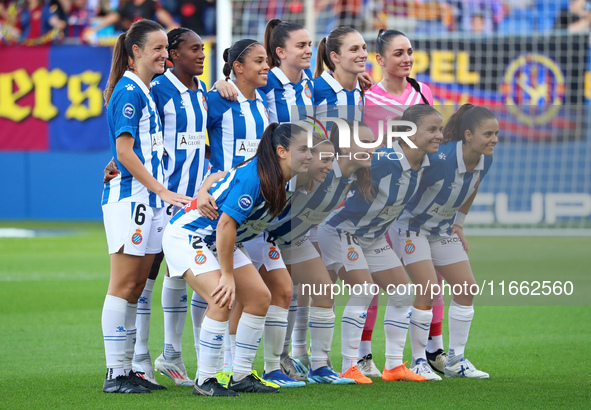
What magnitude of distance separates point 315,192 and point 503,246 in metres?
6.35

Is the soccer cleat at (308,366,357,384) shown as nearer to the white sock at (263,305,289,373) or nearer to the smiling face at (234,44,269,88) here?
the white sock at (263,305,289,373)

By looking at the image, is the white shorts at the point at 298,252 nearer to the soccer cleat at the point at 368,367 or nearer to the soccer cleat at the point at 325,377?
the soccer cleat at the point at 325,377

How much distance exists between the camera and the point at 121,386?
4.62 m

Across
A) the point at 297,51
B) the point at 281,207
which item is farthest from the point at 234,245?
the point at 297,51

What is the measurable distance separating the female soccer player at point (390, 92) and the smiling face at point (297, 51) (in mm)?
590

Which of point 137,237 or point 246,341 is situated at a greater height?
point 137,237

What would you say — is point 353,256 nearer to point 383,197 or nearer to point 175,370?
point 383,197

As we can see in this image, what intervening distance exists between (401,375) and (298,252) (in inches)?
38.7

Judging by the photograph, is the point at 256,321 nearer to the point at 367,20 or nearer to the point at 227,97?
the point at 227,97

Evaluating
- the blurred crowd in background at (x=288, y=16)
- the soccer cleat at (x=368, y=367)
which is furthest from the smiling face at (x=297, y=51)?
the blurred crowd in background at (x=288, y=16)

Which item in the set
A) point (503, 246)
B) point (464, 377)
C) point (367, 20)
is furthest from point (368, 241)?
point (367, 20)

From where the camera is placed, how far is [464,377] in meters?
5.27

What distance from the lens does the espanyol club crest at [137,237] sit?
4.61 meters

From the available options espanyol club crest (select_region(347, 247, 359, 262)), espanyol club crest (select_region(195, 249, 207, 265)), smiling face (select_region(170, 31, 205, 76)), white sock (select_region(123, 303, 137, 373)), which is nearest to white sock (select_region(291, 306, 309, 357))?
espanyol club crest (select_region(347, 247, 359, 262))
